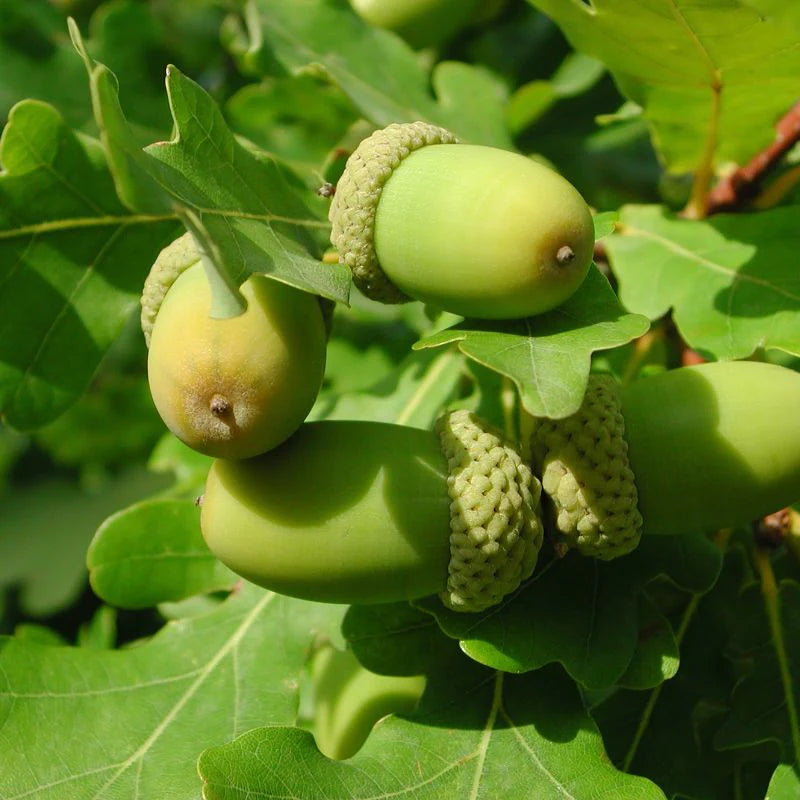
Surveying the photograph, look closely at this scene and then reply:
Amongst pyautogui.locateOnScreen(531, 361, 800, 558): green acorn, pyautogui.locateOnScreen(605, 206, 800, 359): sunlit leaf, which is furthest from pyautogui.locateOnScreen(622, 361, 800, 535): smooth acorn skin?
pyautogui.locateOnScreen(605, 206, 800, 359): sunlit leaf

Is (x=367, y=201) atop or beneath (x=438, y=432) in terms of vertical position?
atop

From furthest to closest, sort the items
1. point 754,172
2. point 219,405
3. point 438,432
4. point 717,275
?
point 754,172 → point 717,275 → point 438,432 → point 219,405

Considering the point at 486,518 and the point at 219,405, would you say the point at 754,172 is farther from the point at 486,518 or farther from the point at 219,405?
the point at 219,405

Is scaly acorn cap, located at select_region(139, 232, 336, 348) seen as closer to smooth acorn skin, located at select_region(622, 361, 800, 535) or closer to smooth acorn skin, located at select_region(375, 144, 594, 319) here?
smooth acorn skin, located at select_region(375, 144, 594, 319)

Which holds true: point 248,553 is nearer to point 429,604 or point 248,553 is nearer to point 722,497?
point 429,604

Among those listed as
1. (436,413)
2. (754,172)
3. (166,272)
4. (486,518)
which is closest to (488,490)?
(486,518)

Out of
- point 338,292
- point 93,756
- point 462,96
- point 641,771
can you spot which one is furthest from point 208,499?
A: point 462,96

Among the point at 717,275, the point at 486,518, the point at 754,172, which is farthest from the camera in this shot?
the point at 754,172
